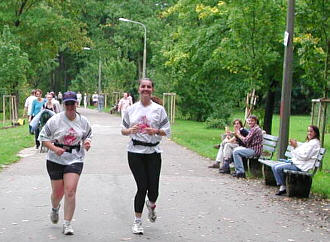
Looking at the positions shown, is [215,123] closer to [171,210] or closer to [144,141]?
[171,210]

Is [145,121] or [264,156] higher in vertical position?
[145,121]

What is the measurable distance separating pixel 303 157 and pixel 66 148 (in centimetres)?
483

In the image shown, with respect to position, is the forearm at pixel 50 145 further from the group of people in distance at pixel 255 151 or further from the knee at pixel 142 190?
the group of people in distance at pixel 255 151

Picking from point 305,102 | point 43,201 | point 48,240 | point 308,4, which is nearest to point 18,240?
point 48,240

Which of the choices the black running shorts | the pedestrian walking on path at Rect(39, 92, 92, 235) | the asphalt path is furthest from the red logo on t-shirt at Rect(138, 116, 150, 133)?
the asphalt path

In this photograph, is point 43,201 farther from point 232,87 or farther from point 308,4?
point 232,87

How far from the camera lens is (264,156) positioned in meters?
13.0

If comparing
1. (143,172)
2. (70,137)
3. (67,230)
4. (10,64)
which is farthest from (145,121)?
(10,64)

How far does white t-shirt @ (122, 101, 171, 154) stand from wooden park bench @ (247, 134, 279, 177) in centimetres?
564

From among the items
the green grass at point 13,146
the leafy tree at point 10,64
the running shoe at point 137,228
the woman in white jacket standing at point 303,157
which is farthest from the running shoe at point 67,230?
the leafy tree at point 10,64

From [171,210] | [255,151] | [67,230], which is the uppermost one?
[255,151]

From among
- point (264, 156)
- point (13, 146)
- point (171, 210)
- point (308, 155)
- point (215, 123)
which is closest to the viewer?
point (171, 210)

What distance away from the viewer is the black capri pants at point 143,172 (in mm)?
6988

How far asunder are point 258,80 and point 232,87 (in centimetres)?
560
